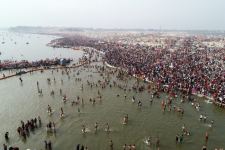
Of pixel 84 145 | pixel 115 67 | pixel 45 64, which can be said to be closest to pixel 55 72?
pixel 45 64

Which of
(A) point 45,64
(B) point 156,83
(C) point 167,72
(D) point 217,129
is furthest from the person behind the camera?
(A) point 45,64

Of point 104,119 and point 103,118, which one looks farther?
point 103,118

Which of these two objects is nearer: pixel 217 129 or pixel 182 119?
pixel 217 129

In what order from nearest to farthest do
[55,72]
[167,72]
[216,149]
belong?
1. [216,149]
2. [167,72]
3. [55,72]

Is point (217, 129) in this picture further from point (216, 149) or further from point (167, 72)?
point (167, 72)
